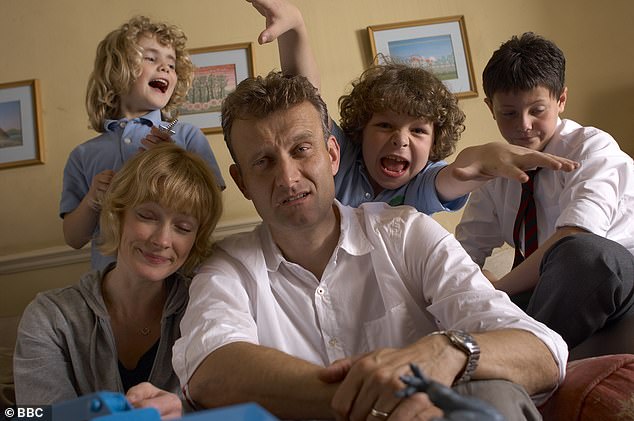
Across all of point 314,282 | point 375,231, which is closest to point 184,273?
point 314,282

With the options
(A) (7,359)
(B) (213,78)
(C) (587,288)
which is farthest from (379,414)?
(B) (213,78)

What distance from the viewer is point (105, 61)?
2.03 metres

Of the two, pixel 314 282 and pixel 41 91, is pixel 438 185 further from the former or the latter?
pixel 41 91

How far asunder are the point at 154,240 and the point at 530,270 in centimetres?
89

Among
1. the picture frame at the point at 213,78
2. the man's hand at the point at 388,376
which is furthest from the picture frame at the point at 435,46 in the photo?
the man's hand at the point at 388,376

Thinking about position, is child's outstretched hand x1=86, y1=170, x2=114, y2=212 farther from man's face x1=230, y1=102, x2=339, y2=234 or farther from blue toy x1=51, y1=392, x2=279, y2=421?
blue toy x1=51, y1=392, x2=279, y2=421

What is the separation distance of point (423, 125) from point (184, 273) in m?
0.71

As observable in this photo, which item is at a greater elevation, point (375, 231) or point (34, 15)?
point (34, 15)

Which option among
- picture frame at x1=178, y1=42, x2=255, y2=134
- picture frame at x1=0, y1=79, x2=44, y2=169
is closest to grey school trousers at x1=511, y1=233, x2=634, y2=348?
picture frame at x1=178, y1=42, x2=255, y2=134

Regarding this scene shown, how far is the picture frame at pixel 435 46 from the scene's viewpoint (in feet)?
8.93

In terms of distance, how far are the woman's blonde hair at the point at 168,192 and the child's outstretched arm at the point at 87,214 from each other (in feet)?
0.31

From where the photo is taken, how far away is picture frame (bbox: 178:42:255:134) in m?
2.63

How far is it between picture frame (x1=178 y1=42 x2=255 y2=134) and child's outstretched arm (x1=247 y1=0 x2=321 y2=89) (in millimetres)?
836

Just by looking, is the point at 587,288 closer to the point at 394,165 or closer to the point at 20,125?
the point at 394,165
